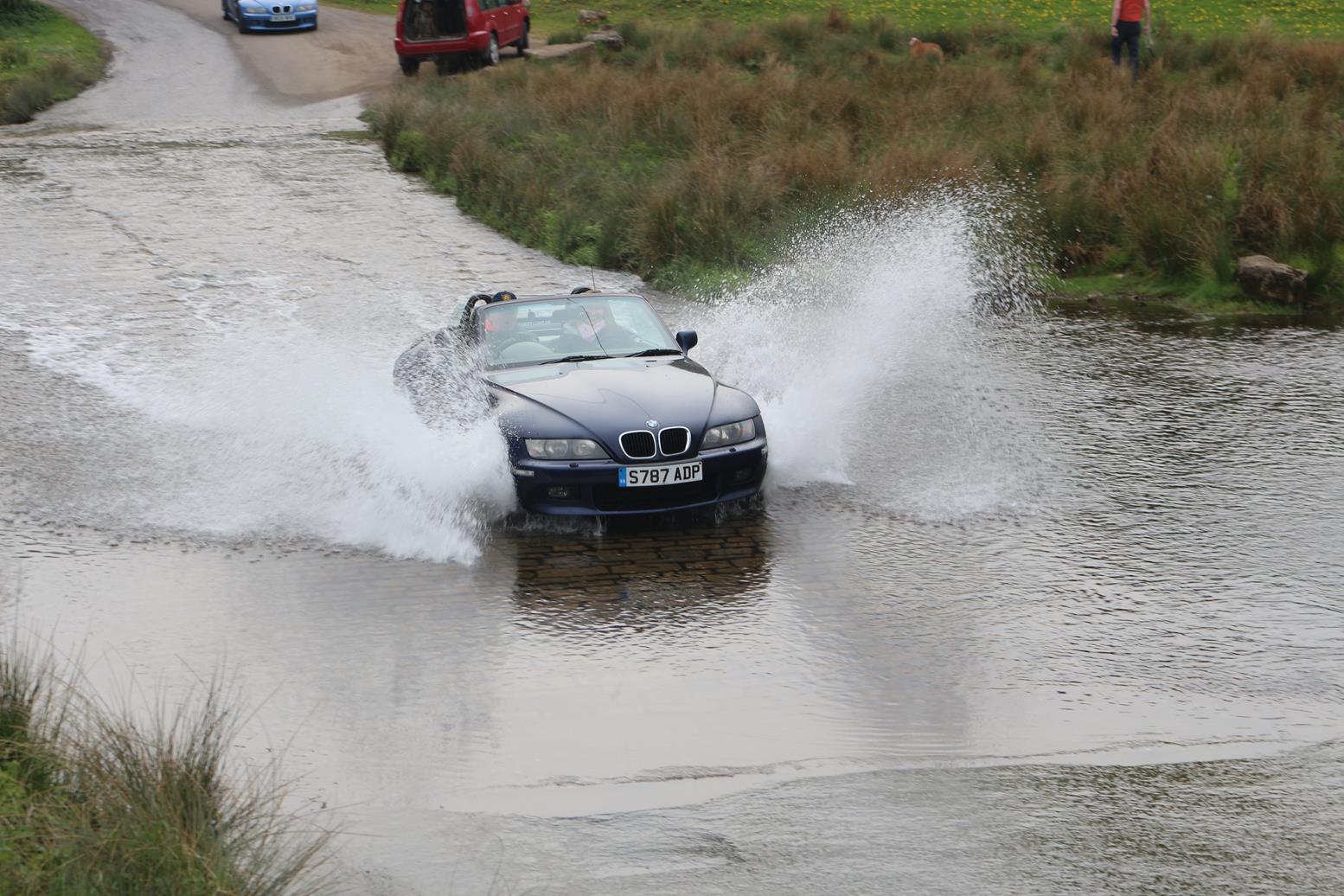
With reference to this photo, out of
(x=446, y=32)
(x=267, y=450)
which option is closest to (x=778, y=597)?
(x=267, y=450)

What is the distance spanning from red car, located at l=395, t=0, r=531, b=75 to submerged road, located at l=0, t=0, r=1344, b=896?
1789cm

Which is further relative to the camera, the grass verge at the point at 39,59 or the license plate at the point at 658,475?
the grass verge at the point at 39,59

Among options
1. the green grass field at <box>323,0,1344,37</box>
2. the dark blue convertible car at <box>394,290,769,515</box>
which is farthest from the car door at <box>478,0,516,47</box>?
the dark blue convertible car at <box>394,290,769,515</box>

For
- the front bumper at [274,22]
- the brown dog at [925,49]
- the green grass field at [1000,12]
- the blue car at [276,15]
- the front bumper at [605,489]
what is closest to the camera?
the front bumper at [605,489]

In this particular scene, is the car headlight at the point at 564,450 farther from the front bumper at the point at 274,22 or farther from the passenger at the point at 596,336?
the front bumper at the point at 274,22

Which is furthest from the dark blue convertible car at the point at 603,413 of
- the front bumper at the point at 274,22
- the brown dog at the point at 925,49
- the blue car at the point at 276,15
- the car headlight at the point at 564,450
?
the front bumper at the point at 274,22

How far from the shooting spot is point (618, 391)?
10.5 meters

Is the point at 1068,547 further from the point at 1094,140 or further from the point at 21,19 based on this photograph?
the point at 21,19

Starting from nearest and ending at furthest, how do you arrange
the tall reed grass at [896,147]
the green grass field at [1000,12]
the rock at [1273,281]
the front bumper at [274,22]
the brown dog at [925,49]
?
1. the rock at [1273,281]
2. the tall reed grass at [896,147]
3. the brown dog at [925,49]
4. the green grass field at [1000,12]
5. the front bumper at [274,22]

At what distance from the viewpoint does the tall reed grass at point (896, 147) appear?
18.4m

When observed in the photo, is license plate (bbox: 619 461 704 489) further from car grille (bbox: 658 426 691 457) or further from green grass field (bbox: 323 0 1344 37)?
green grass field (bbox: 323 0 1344 37)

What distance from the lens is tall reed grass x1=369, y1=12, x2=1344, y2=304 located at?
18.4 m

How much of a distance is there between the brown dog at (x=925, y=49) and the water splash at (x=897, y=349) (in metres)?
12.8

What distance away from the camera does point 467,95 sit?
1180 inches
